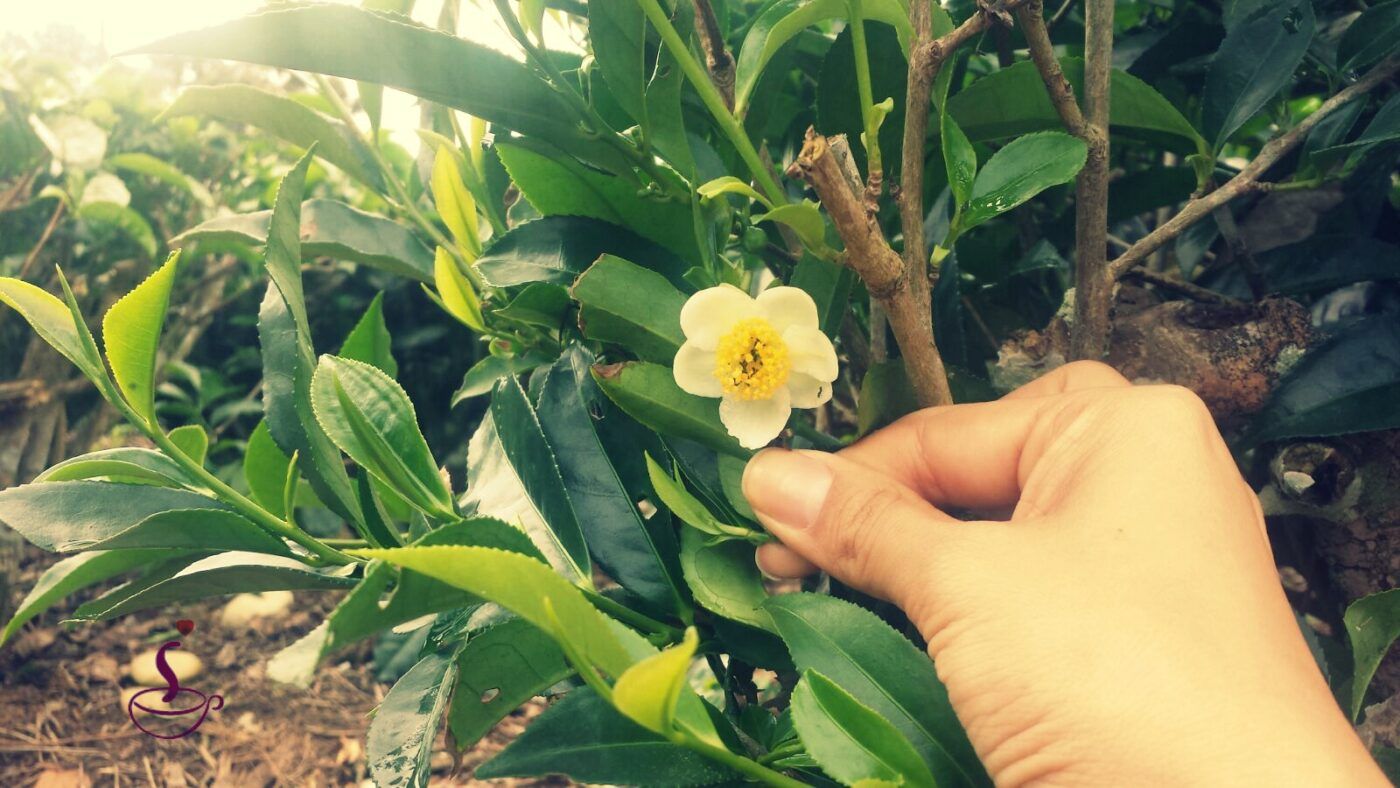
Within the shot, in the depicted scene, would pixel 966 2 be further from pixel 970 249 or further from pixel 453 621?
pixel 453 621

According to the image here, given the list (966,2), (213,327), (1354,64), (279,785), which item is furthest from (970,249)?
(213,327)

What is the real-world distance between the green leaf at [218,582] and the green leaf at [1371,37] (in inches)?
38.6

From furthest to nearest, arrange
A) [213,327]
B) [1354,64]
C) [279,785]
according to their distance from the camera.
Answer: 1. [213,327]
2. [279,785]
3. [1354,64]

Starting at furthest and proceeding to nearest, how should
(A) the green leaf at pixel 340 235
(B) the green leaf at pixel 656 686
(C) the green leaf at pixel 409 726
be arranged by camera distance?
(A) the green leaf at pixel 340 235 → (C) the green leaf at pixel 409 726 → (B) the green leaf at pixel 656 686

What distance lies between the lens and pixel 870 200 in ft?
1.93

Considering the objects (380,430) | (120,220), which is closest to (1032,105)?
(380,430)

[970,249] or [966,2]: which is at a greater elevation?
[966,2]

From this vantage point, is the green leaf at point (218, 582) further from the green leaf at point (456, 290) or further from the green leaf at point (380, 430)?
the green leaf at point (456, 290)

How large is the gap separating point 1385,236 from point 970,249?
1.54 feet

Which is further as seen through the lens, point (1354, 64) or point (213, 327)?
point (213, 327)

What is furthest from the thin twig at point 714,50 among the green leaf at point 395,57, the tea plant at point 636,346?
→ the green leaf at point 395,57

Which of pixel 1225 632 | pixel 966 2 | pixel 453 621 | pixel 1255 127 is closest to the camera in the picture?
pixel 1225 632

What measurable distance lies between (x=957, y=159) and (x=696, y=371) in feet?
0.79

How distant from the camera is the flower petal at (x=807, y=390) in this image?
0.70 m
